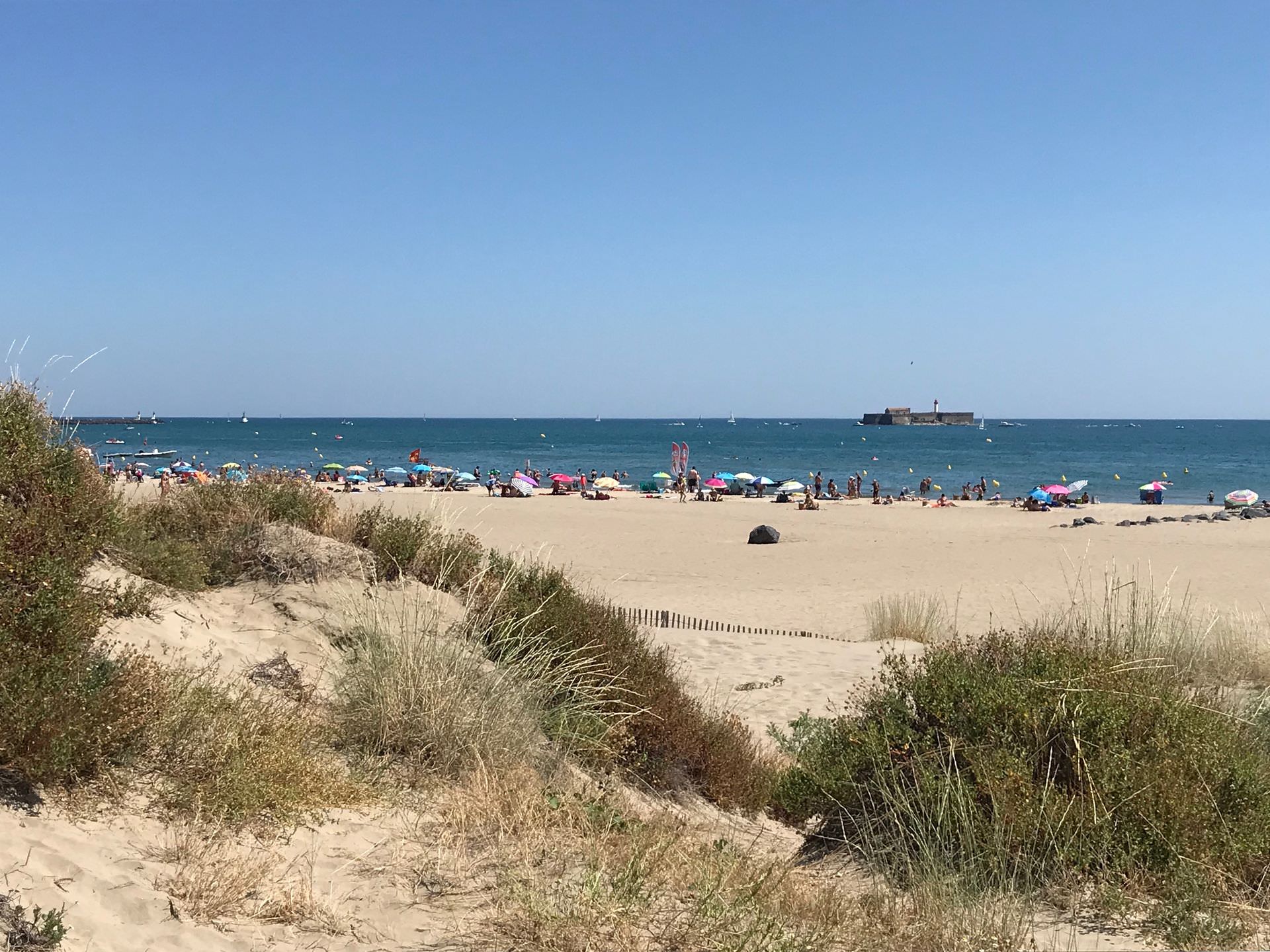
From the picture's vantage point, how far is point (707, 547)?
27000mm

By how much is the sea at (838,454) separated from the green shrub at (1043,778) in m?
30.4

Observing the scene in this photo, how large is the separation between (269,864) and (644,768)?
2.76m

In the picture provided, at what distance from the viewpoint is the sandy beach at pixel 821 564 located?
11414mm

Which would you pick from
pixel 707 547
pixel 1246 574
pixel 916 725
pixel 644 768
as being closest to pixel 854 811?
pixel 916 725

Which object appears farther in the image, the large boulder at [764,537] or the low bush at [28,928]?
the large boulder at [764,537]

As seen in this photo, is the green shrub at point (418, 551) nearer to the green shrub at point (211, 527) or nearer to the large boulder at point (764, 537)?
the green shrub at point (211, 527)

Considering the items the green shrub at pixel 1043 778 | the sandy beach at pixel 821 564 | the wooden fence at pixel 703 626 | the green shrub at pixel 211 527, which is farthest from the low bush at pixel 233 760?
the wooden fence at pixel 703 626

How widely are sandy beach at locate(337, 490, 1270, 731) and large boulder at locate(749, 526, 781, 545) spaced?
1.73ft

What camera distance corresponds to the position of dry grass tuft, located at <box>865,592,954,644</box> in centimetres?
1317

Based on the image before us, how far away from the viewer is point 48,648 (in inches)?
160

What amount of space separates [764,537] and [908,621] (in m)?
14.5

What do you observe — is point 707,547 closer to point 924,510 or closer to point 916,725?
point 924,510

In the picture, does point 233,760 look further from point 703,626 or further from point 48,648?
point 703,626

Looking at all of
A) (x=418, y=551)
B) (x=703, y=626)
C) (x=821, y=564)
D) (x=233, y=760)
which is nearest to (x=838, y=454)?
(x=821, y=564)
